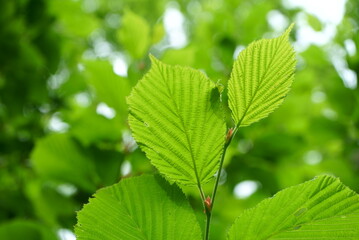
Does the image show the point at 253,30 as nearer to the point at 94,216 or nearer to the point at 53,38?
the point at 53,38

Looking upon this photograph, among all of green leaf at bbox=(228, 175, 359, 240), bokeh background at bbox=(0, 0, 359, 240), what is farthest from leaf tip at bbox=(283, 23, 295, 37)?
bokeh background at bbox=(0, 0, 359, 240)

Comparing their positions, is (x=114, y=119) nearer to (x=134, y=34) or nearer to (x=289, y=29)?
(x=134, y=34)

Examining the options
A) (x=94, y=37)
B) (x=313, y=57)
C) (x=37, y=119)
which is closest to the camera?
(x=313, y=57)

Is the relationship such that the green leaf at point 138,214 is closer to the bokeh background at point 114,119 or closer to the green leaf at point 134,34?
the bokeh background at point 114,119

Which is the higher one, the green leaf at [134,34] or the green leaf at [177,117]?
the green leaf at [134,34]

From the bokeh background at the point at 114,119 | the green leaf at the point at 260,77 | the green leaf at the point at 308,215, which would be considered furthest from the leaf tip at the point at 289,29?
the bokeh background at the point at 114,119

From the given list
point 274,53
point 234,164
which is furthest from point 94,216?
point 234,164

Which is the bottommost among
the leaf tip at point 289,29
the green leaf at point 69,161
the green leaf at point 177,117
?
the green leaf at point 177,117

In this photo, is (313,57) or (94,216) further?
(313,57)
